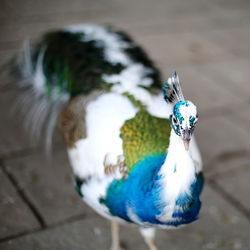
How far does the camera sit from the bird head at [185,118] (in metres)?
1.65

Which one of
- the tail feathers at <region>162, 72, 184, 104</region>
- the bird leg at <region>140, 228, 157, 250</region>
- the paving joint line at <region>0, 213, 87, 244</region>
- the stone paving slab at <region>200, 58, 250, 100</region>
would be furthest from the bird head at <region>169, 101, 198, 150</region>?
the stone paving slab at <region>200, 58, 250, 100</region>

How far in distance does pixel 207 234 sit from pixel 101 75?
3.96 feet

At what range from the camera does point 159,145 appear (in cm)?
209

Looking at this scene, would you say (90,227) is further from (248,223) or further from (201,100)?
(201,100)

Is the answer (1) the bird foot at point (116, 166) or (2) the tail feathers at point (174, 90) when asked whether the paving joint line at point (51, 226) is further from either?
(2) the tail feathers at point (174, 90)

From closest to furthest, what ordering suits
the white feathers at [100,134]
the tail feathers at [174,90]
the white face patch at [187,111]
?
the white face patch at [187,111] < the tail feathers at [174,90] < the white feathers at [100,134]

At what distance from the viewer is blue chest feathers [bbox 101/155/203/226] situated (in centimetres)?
189

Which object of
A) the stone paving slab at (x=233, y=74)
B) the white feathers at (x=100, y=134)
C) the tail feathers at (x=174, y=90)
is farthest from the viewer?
the stone paving slab at (x=233, y=74)

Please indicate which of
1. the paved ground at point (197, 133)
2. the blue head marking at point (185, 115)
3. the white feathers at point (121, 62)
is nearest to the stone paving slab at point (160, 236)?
the paved ground at point (197, 133)

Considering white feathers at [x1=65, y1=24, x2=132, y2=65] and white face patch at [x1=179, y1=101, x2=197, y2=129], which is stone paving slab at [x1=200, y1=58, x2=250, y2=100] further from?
white face patch at [x1=179, y1=101, x2=197, y2=129]

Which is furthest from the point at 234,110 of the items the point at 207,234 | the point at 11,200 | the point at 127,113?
the point at 11,200

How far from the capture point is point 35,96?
319 centimetres

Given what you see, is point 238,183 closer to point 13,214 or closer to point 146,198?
point 146,198

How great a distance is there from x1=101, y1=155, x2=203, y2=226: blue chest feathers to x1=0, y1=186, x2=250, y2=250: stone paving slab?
58 centimetres
